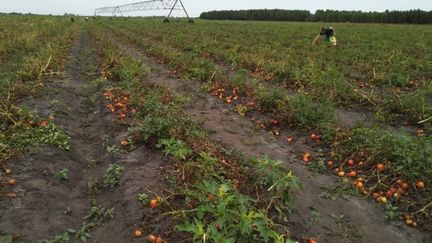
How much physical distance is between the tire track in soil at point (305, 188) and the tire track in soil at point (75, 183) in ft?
4.64

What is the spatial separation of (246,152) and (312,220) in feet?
5.47

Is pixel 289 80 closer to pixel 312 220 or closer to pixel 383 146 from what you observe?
pixel 383 146

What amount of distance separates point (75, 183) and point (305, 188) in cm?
273

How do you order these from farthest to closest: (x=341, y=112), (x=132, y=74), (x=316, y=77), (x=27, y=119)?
(x=132, y=74) → (x=316, y=77) → (x=341, y=112) → (x=27, y=119)

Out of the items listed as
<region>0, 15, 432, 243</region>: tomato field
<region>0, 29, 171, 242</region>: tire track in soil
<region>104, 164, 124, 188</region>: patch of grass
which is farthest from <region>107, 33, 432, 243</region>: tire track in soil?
<region>104, 164, 124, 188</region>: patch of grass

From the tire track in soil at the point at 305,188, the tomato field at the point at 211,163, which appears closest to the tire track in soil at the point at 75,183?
the tomato field at the point at 211,163

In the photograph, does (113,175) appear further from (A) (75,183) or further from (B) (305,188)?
(B) (305,188)

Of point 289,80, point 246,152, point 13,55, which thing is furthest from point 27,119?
point 13,55

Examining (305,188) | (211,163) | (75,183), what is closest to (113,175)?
(75,183)

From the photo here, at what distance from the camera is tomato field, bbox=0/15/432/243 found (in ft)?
11.5

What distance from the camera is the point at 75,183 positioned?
4.47m

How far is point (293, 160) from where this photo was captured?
505cm

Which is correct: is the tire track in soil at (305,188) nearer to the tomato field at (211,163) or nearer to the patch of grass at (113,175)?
the tomato field at (211,163)

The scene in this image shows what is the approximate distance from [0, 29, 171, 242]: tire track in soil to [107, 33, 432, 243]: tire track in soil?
4.64 feet
